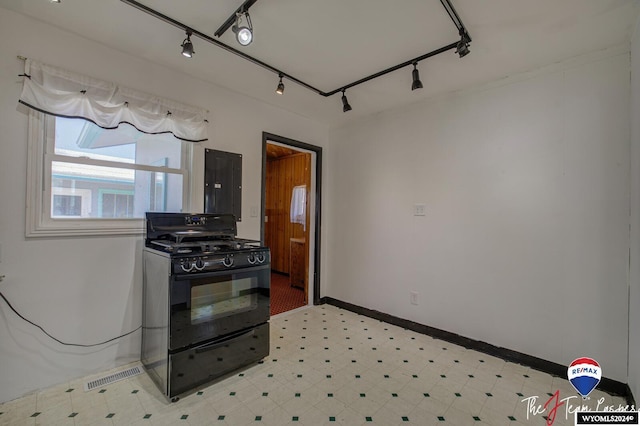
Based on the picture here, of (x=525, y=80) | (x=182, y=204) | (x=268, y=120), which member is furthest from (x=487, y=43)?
(x=182, y=204)

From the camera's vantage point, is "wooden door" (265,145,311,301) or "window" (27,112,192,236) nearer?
"window" (27,112,192,236)

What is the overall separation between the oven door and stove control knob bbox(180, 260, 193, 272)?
4cm

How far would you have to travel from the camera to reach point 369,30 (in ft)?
6.56

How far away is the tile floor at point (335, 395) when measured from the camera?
177cm

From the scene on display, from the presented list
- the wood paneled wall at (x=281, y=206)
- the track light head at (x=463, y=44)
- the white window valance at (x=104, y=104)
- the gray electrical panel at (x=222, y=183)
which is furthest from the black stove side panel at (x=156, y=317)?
the wood paneled wall at (x=281, y=206)

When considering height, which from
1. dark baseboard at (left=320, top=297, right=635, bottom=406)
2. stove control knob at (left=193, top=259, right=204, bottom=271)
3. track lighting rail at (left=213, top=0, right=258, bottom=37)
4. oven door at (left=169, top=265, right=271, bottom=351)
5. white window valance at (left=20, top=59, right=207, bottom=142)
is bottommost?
dark baseboard at (left=320, top=297, right=635, bottom=406)

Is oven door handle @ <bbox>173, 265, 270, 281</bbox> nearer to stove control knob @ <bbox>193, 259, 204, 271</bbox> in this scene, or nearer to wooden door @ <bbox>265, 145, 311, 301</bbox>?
stove control knob @ <bbox>193, 259, 204, 271</bbox>

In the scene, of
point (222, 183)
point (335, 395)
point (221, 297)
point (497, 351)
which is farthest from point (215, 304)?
point (497, 351)

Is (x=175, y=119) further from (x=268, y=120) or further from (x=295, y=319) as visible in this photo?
(x=295, y=319)

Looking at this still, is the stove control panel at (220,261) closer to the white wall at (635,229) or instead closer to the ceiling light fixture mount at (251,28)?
the ceiling light fixture mount at (251,28)

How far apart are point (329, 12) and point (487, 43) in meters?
1.21

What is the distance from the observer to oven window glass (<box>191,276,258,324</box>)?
6.61ft

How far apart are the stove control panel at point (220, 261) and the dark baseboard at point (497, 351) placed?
5.83 feet

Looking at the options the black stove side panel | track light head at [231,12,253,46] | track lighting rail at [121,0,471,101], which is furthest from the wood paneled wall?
track light head at [231,12,253,46]
